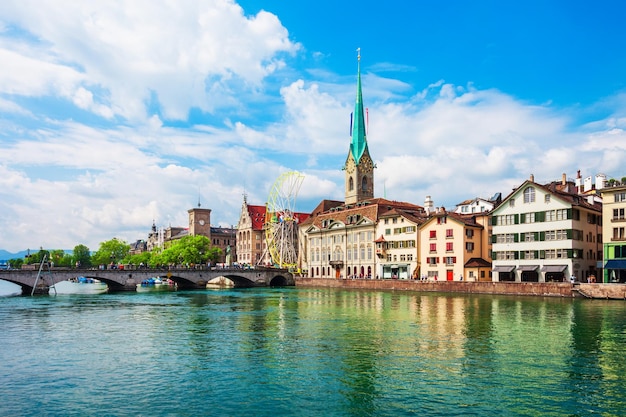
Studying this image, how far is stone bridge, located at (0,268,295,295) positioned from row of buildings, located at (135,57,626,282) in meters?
13.5

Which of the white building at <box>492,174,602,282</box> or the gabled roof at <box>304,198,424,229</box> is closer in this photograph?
the white building at <box>492,174,602,282</box>

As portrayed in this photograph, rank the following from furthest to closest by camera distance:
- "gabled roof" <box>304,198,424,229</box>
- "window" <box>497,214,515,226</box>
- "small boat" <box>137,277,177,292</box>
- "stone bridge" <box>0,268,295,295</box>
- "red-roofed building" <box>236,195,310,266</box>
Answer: "red-roofed building" <box>236,195,310,266</box>
"small boat" <box>137,277,177,292</box>
"gabled roof" <box>304,198,424,229</box>
"stone bridge" <box>0,268,295,295</box>
"window" <box>497,214,515,226</box>

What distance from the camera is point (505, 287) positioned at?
80062mm

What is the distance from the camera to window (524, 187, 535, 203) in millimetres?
85000

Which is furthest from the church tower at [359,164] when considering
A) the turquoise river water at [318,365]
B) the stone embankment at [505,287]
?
the turquoise river water at [318,365]

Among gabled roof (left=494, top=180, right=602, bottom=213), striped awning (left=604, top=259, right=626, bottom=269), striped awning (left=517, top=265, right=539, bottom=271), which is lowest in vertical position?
striped awning (left=517, top=265, right=539, bottom=271)

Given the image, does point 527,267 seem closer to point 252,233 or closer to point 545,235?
point 545,235

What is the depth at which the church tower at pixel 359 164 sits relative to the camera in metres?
167

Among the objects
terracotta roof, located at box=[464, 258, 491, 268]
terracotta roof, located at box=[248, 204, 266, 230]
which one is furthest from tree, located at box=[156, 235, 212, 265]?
terracotta roof, located at box=[464, 258, 491, 268]

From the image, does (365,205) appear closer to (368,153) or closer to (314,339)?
(368,153)

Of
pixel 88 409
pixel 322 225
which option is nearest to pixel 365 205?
pixel 322 225

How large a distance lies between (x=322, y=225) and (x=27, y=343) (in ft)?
341

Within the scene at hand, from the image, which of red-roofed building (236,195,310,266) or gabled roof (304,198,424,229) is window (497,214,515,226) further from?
red-roofed building (236,195,310,266)

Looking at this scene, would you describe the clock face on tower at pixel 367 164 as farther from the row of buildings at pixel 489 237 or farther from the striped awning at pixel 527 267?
the striped awning at pixel 527 267
